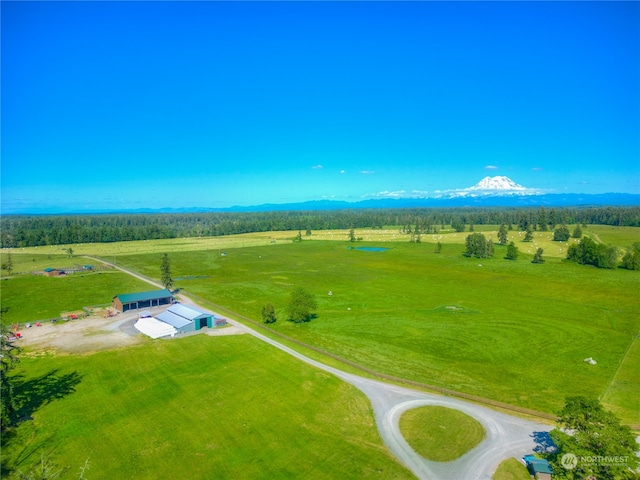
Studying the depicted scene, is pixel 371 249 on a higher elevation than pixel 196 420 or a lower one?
higher

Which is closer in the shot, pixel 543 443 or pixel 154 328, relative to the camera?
pixel 543 443

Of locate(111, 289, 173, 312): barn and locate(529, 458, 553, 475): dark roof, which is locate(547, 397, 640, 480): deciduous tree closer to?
locate(529, 458, 553, 475): dark roof

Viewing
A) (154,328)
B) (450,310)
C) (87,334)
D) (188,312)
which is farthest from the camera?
(450,310)

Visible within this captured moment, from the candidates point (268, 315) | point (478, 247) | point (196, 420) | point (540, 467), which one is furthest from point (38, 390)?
point (478, 247)

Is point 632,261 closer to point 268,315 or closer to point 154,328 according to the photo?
point 268,315

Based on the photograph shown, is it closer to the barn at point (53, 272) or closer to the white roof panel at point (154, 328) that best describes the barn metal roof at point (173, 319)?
the white roof panel at point (154, 328)

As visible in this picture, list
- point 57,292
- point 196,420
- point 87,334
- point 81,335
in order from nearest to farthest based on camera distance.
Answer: point 196,420 → point 81,335 → point 87,334 → point 57,292

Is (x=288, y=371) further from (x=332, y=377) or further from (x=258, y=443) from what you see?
(x=258, y=443)

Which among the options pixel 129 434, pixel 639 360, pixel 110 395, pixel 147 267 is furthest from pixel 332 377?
pixel 147 267
